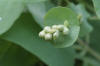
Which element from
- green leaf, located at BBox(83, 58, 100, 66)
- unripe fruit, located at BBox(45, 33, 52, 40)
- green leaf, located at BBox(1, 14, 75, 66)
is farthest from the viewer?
green leaf, located at BBox(83, 58, 100, 66)

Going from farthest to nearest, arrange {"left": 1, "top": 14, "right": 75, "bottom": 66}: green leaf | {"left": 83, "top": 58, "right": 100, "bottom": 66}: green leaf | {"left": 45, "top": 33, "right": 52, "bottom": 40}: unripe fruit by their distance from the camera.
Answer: {"left": 83, "top": 58, "right": 100, "bottom": 66}: green leaf < {"left": 1, "top": 14, "right": 75, "bottom": 66}: green leaf < {"left": 45, "top": 33, "right": 52, "bottom": 40}: unripe fruit

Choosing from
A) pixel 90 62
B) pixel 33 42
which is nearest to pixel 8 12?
pixel 33 42

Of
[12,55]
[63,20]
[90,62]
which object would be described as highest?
[63,20]

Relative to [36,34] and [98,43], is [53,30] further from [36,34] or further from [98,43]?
[98,43]

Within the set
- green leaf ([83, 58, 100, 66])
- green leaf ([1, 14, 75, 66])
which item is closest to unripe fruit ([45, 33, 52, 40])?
green leaf ([1, 14, 75, 66])

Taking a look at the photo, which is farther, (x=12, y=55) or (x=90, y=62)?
(x=90, y=62)

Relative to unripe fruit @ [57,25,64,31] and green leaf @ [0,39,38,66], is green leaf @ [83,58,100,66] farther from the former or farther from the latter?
unripe fruit @ [57,25,64,31]

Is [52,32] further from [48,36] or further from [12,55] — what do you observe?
[12,55]
